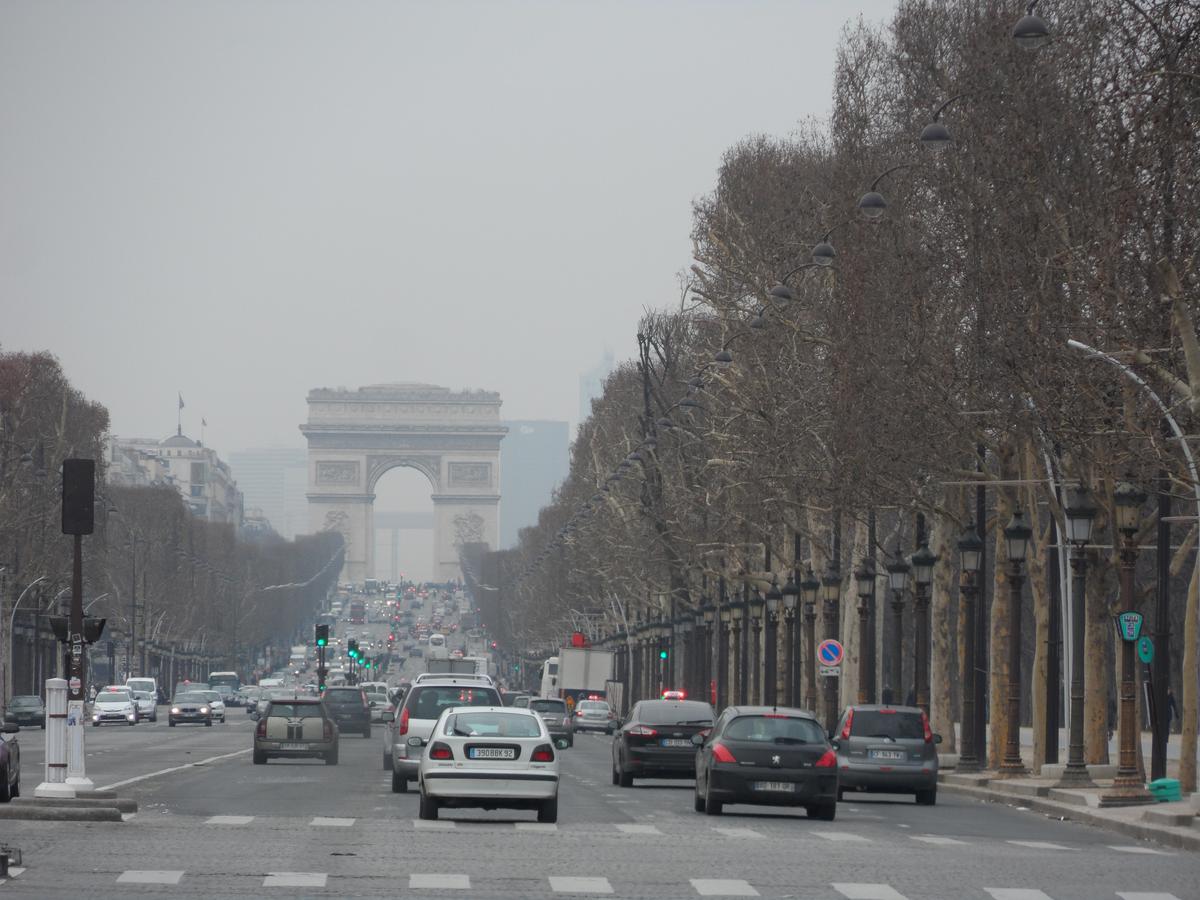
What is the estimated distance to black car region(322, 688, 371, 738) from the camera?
71375 millimetres

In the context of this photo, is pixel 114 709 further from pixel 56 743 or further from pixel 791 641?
pixel 56 743

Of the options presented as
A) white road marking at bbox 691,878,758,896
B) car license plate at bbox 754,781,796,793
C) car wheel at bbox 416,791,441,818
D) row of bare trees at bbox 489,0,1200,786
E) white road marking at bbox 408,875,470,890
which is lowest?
white road marking at bbox 691,878,758,896

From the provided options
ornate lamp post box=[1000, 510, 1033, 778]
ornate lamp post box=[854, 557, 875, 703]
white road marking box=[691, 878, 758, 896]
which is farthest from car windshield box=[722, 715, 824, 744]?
ornate lamp post box=[854, 557, 875, 703]

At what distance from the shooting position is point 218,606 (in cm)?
16400

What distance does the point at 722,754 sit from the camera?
29.9 m

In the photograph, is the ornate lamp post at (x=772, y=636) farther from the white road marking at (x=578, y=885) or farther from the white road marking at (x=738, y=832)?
the white road marking at (x=578, y=885)

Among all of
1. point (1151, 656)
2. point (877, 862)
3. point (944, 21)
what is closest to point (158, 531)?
point (944, 21)

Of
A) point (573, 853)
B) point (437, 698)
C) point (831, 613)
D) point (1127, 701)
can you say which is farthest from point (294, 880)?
point (831, 613)

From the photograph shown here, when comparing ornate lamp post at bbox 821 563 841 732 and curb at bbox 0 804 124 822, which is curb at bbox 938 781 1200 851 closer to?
curb at bbox 0 804 124 822

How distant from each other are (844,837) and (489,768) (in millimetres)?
3976

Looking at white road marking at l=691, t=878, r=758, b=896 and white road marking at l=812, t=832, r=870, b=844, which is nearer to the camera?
white road marking at l=691, t=878, r=758, b=896

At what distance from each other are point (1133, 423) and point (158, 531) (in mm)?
117651

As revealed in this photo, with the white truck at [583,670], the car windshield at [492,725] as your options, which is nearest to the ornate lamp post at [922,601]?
the car windshield at [492,725]

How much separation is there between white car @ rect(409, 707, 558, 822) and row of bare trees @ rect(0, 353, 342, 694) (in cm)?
5332
